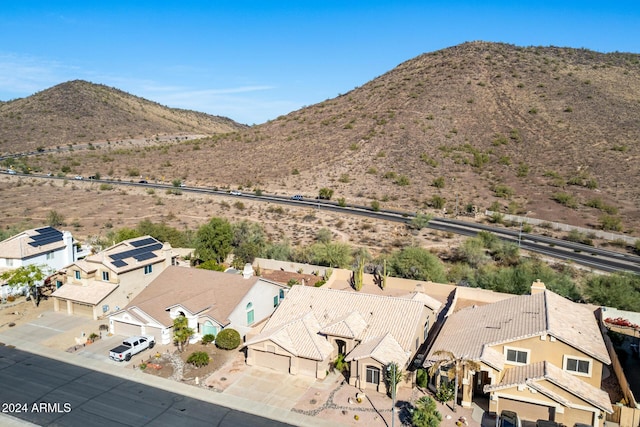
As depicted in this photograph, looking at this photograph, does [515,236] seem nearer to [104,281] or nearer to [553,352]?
[553,352]

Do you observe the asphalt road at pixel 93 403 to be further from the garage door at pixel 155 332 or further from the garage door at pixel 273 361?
the garage door at pixel 155 332

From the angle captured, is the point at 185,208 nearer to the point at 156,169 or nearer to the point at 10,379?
the point at 156,169

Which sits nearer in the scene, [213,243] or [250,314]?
[250,314]

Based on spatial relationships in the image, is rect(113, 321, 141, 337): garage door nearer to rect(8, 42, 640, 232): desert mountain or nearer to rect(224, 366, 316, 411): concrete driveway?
rect(224, 366, 316, 411): concrete driveway

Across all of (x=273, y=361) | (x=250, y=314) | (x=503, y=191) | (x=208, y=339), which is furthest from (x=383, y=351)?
(x=503, y=191)

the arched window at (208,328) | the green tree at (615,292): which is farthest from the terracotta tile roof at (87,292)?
the green tree at (615,292)

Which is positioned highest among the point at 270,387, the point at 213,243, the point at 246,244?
the point at 213,243

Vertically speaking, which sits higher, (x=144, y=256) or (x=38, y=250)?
(x=144, y=256)
